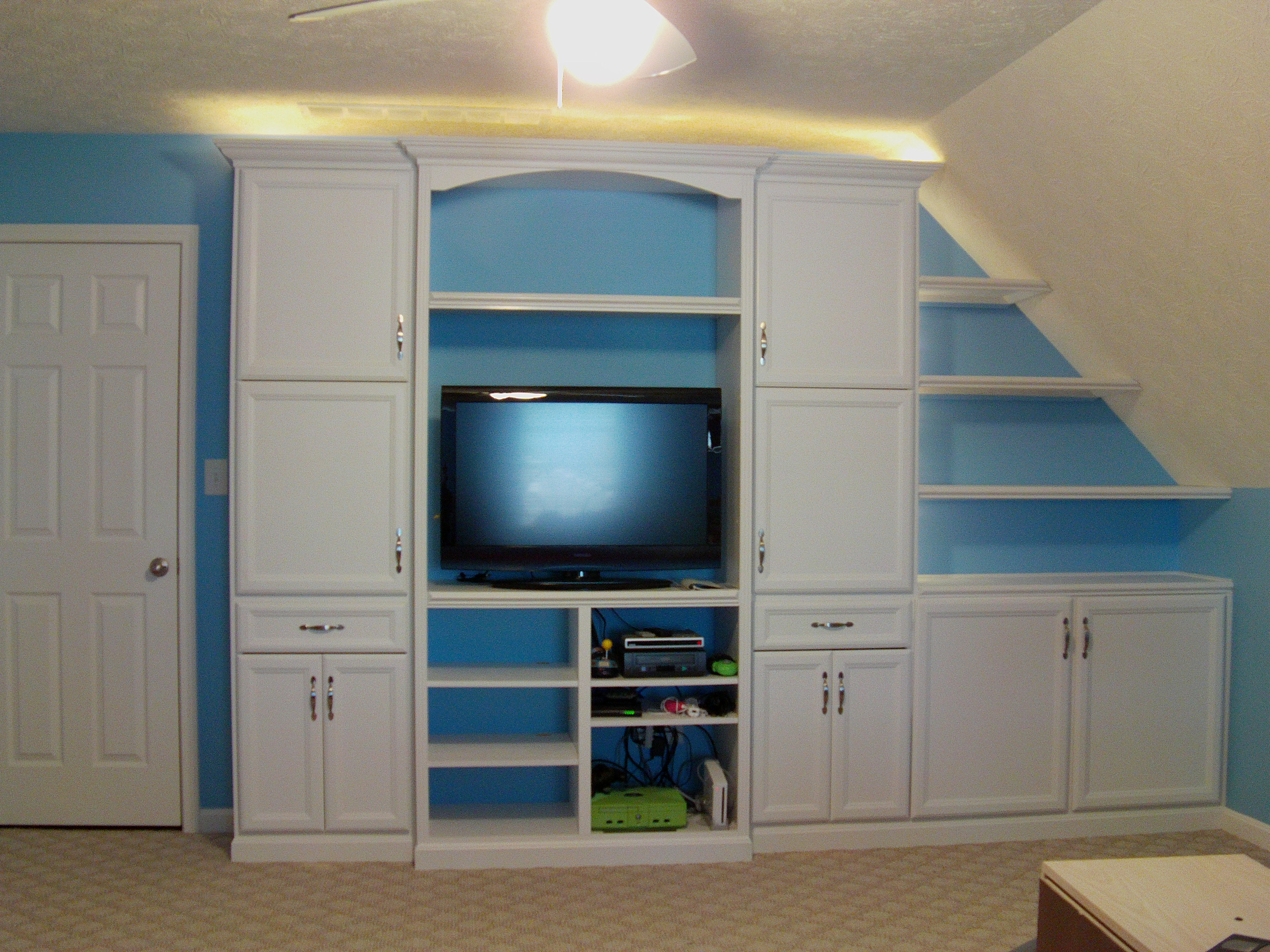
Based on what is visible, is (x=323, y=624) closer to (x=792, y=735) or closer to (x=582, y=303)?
(x=582, y=303)

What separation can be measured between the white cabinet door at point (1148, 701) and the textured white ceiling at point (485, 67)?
1.90 m

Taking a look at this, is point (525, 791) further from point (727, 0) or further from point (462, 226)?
point (727, 0)

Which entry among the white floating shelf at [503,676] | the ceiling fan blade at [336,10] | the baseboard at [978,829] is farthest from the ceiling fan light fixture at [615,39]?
the baseboard at [978,829]

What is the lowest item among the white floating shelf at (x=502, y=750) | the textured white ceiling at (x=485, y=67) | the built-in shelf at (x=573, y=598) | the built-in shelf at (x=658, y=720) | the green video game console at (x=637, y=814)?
the green video game console at (x=637, y=814)

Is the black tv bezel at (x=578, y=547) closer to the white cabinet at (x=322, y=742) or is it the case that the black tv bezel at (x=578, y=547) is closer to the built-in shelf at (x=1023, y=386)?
the white cabinet at (x=322, y=742)

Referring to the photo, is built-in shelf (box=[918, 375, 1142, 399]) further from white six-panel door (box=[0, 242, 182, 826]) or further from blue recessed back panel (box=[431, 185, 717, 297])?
white six-panel door (box=[0, 242, 182, 826])

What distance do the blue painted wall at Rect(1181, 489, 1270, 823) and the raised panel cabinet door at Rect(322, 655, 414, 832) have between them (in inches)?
114

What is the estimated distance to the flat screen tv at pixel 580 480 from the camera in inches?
136

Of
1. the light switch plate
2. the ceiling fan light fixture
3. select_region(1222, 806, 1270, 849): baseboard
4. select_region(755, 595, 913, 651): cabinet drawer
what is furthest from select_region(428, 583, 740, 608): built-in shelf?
select_region(1222, 806, 1270, 849): baseboard

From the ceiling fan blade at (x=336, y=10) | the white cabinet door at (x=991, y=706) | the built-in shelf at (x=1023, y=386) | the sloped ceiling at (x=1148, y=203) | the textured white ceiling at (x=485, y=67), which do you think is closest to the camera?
the ceiling fan blade at (x=336, y=10)

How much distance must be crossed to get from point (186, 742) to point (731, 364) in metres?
2.34

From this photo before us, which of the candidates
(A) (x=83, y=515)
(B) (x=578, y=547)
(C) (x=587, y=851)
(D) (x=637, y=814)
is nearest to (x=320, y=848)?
(C) (x=587, y=851)

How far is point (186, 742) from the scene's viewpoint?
366 centimetres

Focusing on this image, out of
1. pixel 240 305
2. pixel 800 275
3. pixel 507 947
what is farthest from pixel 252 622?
pixel 800 275
